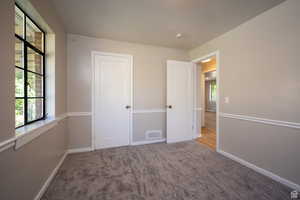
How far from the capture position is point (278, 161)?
1837 millimetres

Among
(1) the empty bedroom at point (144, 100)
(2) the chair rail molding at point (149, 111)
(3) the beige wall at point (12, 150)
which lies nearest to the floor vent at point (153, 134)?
(1) the empty bedroom at point (144, 100)

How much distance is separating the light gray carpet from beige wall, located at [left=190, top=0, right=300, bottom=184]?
35 centimetres

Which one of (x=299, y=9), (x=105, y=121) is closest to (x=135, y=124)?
(x=105, y=121)

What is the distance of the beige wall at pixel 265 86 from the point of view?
1.71m

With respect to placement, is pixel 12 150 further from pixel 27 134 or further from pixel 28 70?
pixel 28 70

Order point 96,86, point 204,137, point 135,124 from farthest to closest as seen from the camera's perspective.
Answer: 1. point 204,137
2. point 135,124
3. point 96,86

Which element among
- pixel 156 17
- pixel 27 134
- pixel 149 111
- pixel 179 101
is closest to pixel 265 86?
pixel 179 101

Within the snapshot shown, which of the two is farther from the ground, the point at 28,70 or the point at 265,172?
the point at 28,70

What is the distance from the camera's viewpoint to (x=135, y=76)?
10.4ft

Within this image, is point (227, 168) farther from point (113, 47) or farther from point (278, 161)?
point (113, 47)

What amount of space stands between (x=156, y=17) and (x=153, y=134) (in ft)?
8.43

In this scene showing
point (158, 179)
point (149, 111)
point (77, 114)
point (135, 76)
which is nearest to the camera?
point (158, 179)

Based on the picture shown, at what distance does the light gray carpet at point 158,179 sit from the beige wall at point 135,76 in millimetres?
789

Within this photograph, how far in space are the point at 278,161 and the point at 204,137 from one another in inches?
77.4
